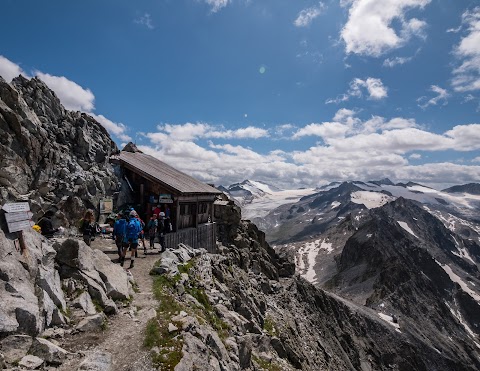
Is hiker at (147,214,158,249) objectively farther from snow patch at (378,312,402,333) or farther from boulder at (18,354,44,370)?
snow patch at (378,312,402,333)

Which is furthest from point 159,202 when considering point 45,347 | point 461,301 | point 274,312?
point 461,301

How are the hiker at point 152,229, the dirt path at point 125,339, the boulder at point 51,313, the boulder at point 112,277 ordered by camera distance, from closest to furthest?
1. the dirt path at point 125,339
2. the boulder at point 51,313
3. the boulder at point 112,277
4. the hiker at point 152,229

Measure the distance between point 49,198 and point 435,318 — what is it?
128673mm

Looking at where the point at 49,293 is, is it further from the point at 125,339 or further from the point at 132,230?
the point at 132,230

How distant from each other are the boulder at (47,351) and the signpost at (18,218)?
145 inches

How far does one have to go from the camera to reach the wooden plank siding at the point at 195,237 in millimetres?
24109

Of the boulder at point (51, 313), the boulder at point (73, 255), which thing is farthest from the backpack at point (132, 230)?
the boulder at point (51, 313)

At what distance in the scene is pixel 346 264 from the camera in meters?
172

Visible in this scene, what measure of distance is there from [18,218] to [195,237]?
17.2 metres

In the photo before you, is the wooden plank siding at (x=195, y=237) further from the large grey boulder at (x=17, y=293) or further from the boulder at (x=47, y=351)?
the boulder at (x=47, y=351)

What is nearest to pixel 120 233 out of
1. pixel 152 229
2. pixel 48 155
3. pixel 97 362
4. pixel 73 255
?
pixel 152 229

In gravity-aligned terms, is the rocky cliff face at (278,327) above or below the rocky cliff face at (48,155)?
below

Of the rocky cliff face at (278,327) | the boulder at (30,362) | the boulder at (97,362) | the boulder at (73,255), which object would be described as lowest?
the rocky cliff face at (278,327)

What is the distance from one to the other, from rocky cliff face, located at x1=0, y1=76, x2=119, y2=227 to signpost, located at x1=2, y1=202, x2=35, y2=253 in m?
11.2
